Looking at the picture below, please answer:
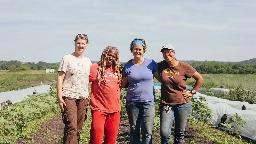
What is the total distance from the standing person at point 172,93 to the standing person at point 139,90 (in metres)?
0.19

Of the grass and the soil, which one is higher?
the soil

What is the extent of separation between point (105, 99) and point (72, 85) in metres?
0.45

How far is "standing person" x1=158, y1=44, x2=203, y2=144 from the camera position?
3.41m

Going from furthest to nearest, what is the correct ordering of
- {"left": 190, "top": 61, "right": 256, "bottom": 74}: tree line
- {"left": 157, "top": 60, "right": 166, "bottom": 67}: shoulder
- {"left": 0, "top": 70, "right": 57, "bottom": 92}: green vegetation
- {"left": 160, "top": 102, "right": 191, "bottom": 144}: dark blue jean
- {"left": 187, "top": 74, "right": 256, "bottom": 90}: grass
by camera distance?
{"left": 190, "top": 61, "right": 256, "bottom": 74}: tree line < {"left": 0, "top": 70, "right": 57, "bottom": 92}: green vegetation < {"left": 187, "top": 74, "right": 256, "bottom": 90}: grass < {"left": 157, "top": 60, "right": 166, "bottom": 67}: shoulder < {"left": 160, "top": 102, "right": 191, "bottom": 144}: dark blue jean

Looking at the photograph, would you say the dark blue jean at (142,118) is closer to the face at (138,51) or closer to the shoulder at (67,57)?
the face at (138,51)

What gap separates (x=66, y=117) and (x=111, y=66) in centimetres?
83

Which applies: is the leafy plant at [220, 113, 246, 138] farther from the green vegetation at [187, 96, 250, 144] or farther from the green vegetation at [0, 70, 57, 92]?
the green vegetation at [0, 70, 57, 92]

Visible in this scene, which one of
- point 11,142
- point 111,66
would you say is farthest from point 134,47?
point 11,142

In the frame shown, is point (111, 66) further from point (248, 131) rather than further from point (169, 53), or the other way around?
point (248, 131)

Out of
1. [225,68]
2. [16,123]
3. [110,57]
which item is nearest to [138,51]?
[110,57]

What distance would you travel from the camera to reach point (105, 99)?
3.19 metres

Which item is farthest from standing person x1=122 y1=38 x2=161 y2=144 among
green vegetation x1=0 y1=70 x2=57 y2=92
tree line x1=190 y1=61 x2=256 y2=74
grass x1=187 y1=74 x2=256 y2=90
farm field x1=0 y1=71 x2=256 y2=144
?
tree line x1=190 y1=61 x2=256 y2=74

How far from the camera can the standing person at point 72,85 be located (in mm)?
3232

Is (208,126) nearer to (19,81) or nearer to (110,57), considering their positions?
(110,57)
